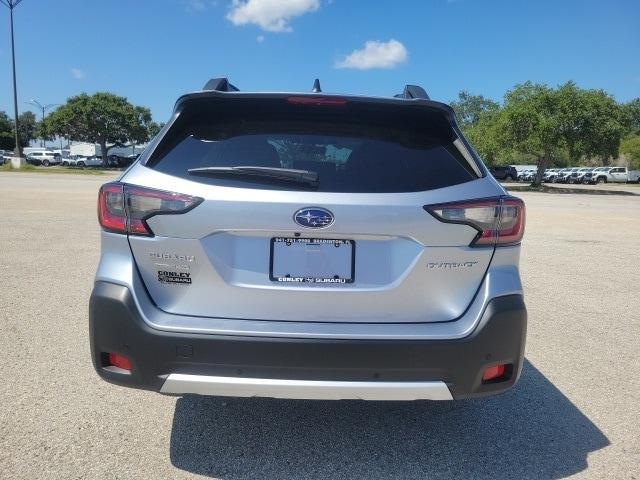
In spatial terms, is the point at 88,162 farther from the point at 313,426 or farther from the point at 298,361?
the point at 298,361

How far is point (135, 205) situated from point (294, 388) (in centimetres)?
109

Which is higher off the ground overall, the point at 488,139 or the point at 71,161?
the point at 488,139

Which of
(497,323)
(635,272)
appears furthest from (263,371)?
(635,272)

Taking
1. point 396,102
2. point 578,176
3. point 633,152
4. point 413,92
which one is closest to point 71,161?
point 578,176

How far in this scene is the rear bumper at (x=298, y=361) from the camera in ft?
7.77

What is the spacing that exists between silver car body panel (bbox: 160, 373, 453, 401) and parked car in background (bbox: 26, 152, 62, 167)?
76529mm

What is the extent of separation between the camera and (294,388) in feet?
7.85

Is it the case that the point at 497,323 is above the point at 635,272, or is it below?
above

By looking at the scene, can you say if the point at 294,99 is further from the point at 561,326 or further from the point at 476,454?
the point at 561,326

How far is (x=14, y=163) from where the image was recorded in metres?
46.1

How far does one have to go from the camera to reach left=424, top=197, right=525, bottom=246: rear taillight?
95.7 inches

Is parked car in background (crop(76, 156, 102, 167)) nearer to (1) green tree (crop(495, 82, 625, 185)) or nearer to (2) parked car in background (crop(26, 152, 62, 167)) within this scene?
(2) parked car in background (crop(26, 152, 62, 167))

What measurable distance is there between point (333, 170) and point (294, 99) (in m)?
0.46

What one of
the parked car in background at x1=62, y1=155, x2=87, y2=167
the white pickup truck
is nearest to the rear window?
the white pickup truck
